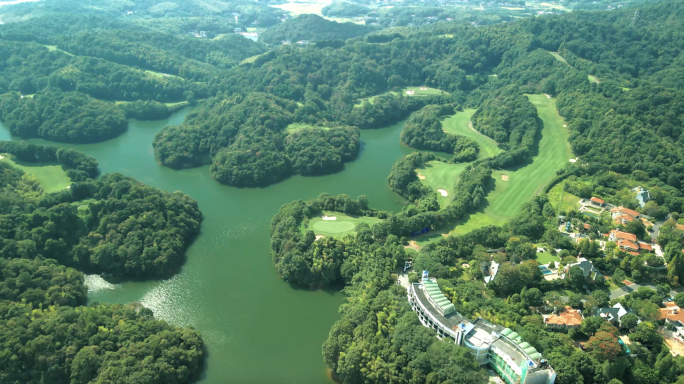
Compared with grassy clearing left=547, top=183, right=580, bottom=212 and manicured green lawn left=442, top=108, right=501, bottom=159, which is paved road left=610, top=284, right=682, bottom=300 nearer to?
grassy clearing left=547, top=183, right=580, bottom=212

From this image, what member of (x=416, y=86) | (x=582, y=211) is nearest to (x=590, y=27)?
(x=416, y=86)

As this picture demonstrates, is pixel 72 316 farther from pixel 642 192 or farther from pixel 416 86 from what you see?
pixel 416 86

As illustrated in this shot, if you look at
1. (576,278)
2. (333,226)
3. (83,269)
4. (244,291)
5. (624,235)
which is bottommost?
(83,269)

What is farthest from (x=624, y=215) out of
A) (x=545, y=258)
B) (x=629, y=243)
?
(x=545, y=258)

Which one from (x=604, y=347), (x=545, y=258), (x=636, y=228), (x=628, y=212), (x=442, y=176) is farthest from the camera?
(x=442, y=176)

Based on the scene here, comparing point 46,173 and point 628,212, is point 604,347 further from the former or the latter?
point 46,173

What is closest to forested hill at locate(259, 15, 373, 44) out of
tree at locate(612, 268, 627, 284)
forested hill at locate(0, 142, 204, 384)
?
forested hill at locate(0, 142, 204, 384)

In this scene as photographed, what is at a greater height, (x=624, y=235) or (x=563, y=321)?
(x=624, y=235)
